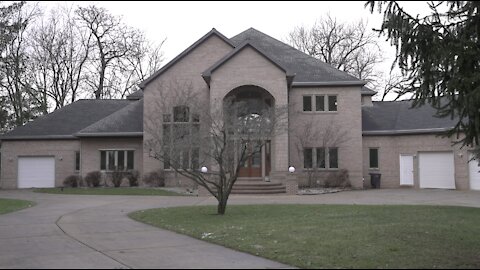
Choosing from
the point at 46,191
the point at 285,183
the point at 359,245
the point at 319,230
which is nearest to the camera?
the point at 359,245

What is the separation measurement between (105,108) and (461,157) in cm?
2390

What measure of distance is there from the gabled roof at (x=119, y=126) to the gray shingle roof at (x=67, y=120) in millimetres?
2488

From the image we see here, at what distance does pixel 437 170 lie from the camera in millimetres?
29422

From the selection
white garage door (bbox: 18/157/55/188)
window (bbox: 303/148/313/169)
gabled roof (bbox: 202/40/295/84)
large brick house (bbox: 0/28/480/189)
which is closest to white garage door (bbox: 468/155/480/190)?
large brick house (bbox: 0/28/480/189)

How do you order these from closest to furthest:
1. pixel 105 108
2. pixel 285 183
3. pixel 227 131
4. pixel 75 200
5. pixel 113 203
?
pixel 227 131, pixel 113 203, pixel 75 200, pixel 285 183, pixel 105 108

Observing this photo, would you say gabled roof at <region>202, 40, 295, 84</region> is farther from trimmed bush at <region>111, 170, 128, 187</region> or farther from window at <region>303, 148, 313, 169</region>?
trimmed bush at <region>111, 170, 128, 187</region>

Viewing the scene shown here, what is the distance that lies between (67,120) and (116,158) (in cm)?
579

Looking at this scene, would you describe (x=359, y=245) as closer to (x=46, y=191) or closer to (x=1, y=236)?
(x=1, y=236)

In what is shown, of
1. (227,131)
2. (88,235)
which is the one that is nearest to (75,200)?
(227,131)

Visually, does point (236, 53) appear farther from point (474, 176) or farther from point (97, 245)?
point (97, 245)

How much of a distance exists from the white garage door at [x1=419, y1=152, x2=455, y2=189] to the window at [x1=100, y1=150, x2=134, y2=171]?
17.5 m

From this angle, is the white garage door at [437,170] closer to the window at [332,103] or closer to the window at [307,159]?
the window at [332,103]

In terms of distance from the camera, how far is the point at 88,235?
41.5ft

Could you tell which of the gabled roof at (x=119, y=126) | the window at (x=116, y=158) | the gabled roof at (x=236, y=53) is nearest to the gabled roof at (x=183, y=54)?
the gabled roof at (x=119, y=126)
